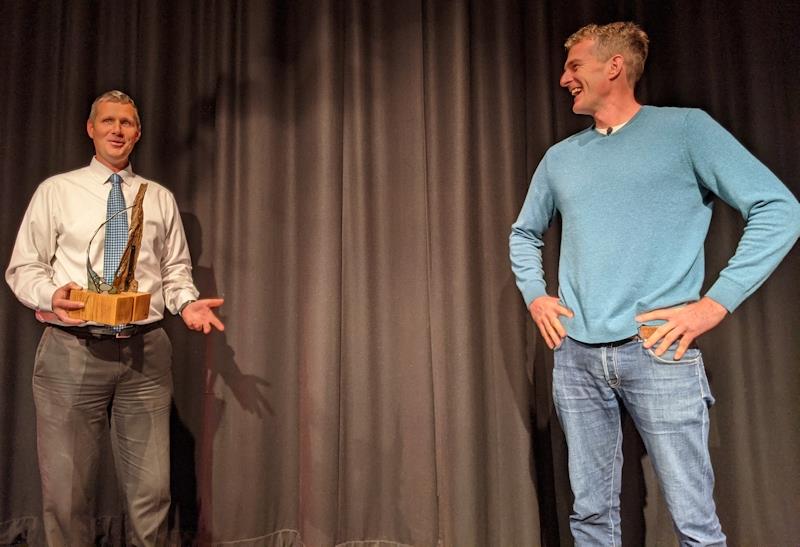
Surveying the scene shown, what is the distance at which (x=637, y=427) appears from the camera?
144 cm

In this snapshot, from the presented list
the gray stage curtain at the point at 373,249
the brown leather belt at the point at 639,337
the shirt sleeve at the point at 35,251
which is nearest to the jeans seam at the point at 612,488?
the brown leather belt at the point at 639,337

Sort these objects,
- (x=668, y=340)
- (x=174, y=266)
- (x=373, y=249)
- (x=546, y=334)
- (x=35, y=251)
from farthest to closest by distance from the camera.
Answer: (x=373, y=249) → (x=174, y=266) → (x=35, y=251) → (x=546, y=334) → (x=668, y=340)

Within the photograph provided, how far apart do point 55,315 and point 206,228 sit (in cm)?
78

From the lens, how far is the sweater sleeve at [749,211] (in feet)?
4.25

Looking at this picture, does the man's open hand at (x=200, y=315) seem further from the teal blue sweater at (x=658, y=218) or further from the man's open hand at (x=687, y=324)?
the man's open hand at (x=687, y=324)

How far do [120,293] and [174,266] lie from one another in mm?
409

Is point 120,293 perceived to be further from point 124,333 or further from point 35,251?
point 35,251

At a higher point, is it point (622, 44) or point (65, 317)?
point (622, 44)

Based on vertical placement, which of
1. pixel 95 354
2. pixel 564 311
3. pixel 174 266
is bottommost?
pixel 95 354

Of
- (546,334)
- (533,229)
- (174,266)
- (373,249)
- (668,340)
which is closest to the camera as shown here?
(668,340)

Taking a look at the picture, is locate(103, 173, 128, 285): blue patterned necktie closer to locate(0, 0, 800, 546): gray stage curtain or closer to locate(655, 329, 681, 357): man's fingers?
locate(0, 0, 800, 546): gray stage curtain

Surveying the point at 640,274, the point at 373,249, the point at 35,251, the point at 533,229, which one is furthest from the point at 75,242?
the point at 640,274

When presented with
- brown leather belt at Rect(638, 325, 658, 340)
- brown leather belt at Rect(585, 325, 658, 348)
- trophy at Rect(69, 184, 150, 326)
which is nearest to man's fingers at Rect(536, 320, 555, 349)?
brown leather belt at Rect(585, 325, 658, 348)

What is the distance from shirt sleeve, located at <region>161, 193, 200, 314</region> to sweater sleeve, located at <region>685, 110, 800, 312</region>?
1.62m
